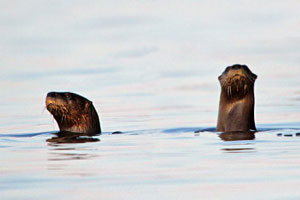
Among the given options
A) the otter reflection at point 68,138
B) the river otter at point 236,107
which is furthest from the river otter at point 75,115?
the river otter at point 236,107

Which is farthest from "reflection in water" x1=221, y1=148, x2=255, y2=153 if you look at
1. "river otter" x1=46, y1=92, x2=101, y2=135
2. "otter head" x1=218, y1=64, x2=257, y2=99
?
"river otter" x1=46, y1=92, x2=101, y2=135

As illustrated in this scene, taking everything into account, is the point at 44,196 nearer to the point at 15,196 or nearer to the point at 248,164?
the point at 15,196

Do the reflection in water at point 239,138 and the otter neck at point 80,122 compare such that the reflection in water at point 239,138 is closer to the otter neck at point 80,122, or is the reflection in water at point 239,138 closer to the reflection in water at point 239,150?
the reflection in water at point 239,150

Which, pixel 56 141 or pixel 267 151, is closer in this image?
pixel 267 151

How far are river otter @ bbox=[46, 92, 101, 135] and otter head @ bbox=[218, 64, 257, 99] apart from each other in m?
2.56

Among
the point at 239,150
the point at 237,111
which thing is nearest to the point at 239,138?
the point at 239,150

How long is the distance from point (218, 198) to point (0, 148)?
5.39 m

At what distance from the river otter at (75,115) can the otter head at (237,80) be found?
2.56 metres

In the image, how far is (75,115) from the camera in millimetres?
14711

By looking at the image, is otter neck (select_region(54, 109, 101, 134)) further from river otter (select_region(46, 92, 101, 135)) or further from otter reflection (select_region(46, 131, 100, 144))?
otter reflection (select_region(46, 131, 100, 144))

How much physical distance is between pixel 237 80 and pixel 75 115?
3143 millimetres

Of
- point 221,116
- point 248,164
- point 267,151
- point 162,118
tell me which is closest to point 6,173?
point 248,164

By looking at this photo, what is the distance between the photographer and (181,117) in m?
19.8

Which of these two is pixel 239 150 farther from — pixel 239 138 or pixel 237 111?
pixel 237 111
